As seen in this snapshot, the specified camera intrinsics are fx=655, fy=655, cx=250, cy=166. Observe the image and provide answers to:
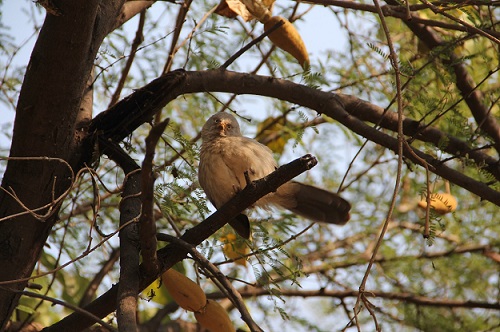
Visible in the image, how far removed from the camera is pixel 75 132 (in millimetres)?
3428

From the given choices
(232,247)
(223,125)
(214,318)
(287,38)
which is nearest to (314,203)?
(232,247)

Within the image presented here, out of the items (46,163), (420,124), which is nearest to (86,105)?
(46,163)

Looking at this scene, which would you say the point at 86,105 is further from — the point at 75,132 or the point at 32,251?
the point at 32,251

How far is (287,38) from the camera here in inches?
146

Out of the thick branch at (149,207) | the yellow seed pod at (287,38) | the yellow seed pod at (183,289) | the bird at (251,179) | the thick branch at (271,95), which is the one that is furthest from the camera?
the bird at (251,179)

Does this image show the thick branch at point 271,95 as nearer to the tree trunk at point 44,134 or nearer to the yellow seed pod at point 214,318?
the tree trunk at point 44,134

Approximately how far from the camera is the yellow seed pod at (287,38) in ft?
12.1

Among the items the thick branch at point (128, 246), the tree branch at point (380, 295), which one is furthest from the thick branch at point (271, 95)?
the tree branch at point (380, 295)

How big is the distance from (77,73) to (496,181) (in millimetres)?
2404

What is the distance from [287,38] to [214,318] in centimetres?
160

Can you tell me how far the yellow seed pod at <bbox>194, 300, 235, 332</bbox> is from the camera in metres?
3.23

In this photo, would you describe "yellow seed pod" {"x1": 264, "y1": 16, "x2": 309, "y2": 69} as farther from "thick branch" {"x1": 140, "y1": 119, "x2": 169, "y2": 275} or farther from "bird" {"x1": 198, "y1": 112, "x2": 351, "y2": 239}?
"thick branch" {"x1": 140, "y1": 119, "x2": 169, "y2": 275}

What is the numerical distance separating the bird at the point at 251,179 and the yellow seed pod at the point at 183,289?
0.88m

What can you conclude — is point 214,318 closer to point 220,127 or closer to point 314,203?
point 314,203
